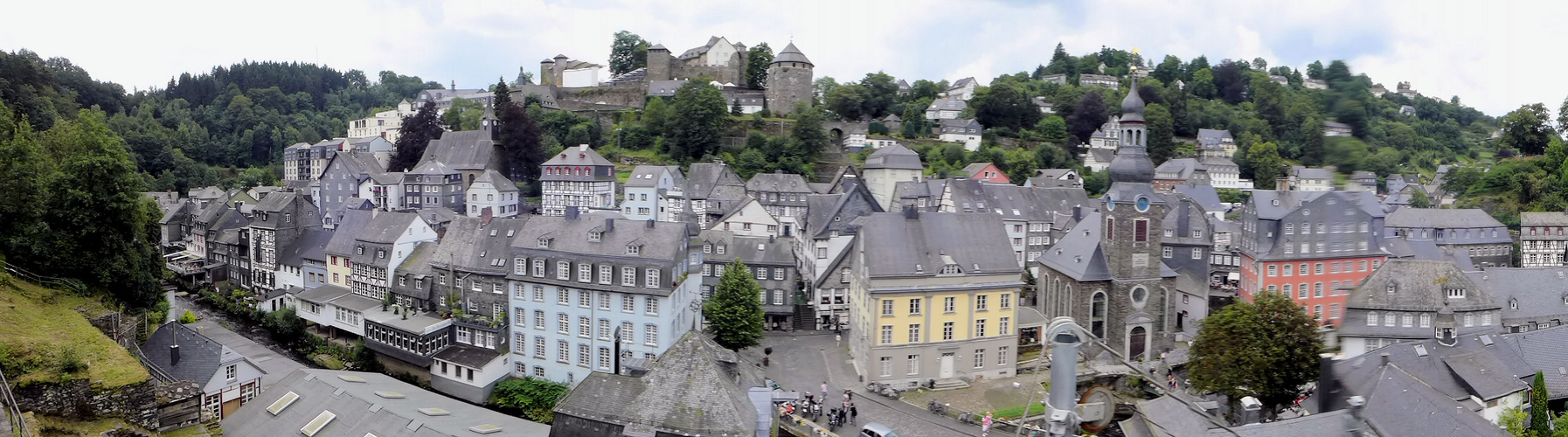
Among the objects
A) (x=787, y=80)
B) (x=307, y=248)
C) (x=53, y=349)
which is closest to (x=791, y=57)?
(x=787, y=80)

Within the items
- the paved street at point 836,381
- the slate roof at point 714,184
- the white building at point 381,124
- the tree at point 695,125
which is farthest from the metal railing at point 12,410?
the white building at point 381,124

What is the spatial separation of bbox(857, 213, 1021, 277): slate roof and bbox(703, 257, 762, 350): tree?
4536 mm

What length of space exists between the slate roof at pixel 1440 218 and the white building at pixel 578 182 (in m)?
45.9

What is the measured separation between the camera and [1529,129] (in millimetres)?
59875

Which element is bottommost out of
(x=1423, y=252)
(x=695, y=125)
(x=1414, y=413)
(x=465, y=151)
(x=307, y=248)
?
(x=1414, y=413)

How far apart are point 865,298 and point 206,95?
333 ft

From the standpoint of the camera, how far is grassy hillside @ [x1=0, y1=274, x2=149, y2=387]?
16062 millimetres

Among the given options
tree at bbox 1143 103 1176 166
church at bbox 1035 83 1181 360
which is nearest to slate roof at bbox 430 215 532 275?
church at bbox 1035 83 1181 360

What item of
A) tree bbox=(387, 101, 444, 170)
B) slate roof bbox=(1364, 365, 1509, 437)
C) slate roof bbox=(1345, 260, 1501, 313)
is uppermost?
tree bbox=(387, 101, 444, 170)

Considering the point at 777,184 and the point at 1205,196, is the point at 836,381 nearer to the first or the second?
the point at 777,184

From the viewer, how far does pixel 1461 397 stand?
2219 cm

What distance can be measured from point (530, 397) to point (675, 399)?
10254 mm

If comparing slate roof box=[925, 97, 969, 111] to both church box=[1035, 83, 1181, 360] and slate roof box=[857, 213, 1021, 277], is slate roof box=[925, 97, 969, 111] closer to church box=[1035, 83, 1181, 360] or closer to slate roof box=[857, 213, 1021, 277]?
church box=[1035, 83, 1181, 360]

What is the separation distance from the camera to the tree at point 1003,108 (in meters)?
79.1
